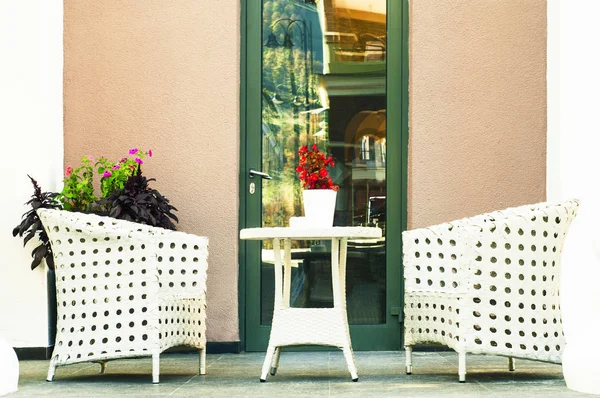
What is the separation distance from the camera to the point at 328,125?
5.78 metres

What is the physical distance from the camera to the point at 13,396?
12.6 feet

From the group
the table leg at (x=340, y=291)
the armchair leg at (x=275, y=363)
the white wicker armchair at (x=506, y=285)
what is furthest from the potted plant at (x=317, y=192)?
the armchair leg at (x=275, y=363)

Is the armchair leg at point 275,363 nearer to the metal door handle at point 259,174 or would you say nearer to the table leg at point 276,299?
the table leg at point 276,299

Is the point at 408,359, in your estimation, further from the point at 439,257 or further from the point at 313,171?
the point at 313,171

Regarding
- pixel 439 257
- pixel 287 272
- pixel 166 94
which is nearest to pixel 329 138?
pixel 166 94

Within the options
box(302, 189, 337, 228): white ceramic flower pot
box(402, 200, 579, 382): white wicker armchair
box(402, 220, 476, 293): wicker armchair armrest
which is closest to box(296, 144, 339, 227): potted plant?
box(302, 189, 337, 228): white ceramic flower pot

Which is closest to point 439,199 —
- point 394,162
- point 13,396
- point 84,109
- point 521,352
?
point 394,162

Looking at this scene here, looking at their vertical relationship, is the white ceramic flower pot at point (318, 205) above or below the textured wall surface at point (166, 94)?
below

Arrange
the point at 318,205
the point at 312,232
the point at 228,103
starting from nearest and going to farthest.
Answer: the point at 312,232, the point at 318,205, the point at 228,103

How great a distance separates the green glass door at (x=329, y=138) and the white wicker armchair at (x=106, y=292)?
1459mm

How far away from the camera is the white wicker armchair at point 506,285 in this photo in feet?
13.5

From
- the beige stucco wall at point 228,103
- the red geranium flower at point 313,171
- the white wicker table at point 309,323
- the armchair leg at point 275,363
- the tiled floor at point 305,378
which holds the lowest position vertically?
the tiled floor at point 305,378

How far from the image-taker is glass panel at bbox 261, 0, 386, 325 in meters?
5.70

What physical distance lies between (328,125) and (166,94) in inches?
42.2
